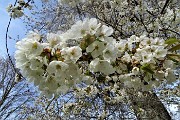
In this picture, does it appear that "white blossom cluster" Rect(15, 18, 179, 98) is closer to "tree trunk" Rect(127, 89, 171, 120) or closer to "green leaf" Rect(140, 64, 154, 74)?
"green leaf" Rect(140, 64, 154, 74)

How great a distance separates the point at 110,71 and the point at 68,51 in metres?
0.30

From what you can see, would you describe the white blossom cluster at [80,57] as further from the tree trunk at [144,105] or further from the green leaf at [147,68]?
the tree trunk at [144,105]

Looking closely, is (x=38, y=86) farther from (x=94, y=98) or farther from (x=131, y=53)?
(x=94, y=98)

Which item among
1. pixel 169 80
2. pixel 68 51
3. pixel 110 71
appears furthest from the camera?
pixel 169 80

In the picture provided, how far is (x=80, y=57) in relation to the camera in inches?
56.6

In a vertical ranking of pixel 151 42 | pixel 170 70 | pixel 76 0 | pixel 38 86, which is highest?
pixel 76 0

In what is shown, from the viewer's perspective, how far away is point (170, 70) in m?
1.68

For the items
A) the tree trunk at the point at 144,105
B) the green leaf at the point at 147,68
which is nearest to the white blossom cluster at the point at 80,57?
the green leaf at the point at 147,68

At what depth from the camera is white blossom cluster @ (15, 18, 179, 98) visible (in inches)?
53.6

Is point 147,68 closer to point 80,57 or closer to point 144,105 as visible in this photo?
point 80,57

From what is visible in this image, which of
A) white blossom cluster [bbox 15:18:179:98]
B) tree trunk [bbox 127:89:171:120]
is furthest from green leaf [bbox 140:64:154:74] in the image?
tree trunk [bbox 127:89:171:120]

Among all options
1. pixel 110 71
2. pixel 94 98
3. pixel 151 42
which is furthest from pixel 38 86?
pixel 94 98

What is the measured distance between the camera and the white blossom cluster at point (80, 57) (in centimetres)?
136

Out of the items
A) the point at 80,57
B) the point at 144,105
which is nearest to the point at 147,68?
the point at 80,57
